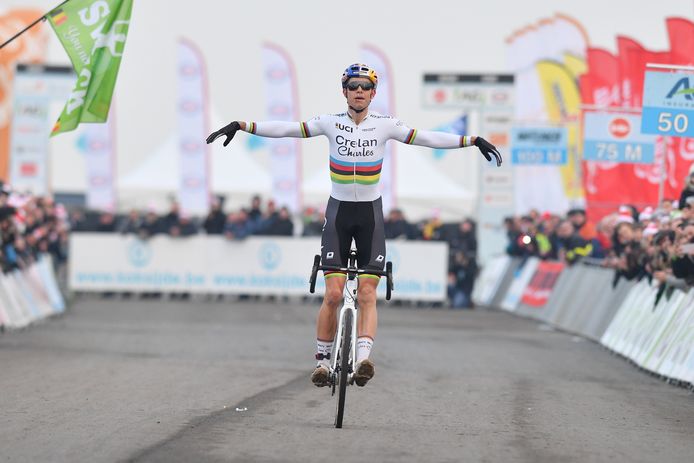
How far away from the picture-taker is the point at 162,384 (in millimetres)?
12188

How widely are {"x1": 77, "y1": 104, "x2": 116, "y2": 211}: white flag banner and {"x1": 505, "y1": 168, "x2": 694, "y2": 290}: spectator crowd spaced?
64.8 ft

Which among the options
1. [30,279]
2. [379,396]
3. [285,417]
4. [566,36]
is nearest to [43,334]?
[30,279]

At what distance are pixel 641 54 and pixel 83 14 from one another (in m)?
11.8

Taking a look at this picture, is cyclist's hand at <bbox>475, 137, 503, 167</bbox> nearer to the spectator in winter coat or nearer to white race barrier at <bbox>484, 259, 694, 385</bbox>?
white race barrier at <bbox>484, 259, 694, 385</bbox>

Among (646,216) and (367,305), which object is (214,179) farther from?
(367,305)

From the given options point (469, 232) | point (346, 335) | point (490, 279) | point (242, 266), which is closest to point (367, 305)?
point (346, 335)

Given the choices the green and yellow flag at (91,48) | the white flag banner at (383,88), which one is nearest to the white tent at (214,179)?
the white flag banner at (383,88)

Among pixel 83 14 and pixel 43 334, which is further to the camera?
pixel 43 334

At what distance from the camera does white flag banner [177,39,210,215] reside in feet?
148

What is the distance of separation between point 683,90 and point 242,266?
14.4 meters

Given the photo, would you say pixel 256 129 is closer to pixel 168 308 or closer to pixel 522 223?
pixel 168 308

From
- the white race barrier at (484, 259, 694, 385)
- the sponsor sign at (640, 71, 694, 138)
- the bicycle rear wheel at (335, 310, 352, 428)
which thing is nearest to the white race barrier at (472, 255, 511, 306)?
the white race barrier at (484, 259, 694, 385)

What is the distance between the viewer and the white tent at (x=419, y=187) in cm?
5138

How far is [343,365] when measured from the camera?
9.40 meters
